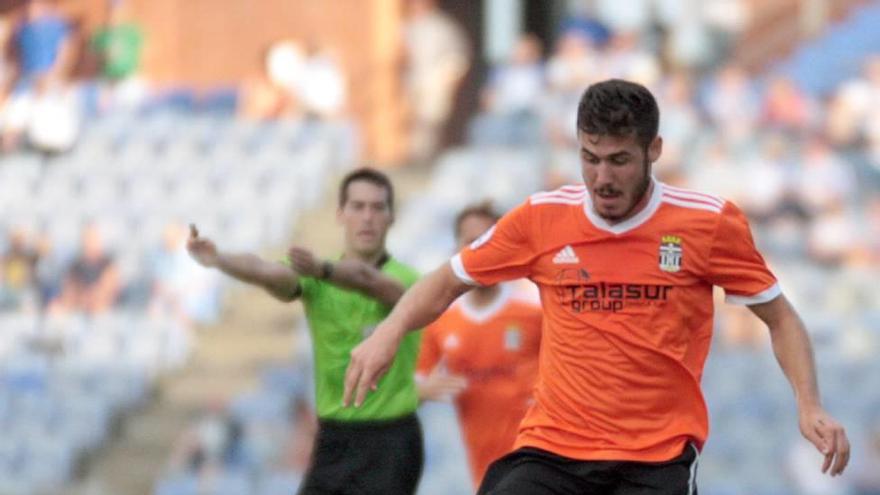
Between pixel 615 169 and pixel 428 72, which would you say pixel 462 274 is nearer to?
pixel 615 169

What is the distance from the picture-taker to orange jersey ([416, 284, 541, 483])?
8852 millimetres

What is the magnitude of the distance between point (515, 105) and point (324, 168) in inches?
76.5

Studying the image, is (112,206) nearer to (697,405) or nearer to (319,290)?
(319,290)

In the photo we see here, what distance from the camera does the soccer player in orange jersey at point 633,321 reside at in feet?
20.3

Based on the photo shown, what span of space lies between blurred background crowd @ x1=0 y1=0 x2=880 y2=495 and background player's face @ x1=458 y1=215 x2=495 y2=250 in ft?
14.6

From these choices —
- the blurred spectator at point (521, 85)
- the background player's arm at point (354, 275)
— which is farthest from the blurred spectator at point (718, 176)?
the background player's arm at point (354, 275)

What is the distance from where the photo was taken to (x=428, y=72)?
72.8 feet

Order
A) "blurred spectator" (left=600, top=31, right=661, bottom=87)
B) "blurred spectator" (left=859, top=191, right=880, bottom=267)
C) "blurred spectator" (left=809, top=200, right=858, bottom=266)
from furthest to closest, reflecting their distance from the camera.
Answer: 1. "blurred spectator" (left=600, top=31, right=661, bottom=87)
2. "blurred spectator" (left=809, top=200, right=858, bottom=266)
3. "blurred spectator" (left=859, top=191, right=880, bottom=267)

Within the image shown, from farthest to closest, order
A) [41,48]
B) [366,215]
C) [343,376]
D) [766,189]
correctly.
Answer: [41,48], [766,189], [366,215], [343,376]

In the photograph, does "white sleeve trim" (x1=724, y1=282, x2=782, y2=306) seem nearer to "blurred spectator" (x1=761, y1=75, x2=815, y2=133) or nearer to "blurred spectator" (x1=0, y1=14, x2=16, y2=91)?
"blurred spectator" (x1=761, y1=75, x2=815, y2=133)

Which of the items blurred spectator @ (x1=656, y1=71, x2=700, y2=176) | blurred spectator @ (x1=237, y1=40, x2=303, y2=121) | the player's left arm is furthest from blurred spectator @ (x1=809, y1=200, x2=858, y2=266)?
the player's left arm

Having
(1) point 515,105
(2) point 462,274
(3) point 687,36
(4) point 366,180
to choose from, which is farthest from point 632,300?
(3) point 687,36

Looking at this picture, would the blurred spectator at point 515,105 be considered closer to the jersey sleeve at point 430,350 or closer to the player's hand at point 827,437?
the jersey sleeve at point 430,350

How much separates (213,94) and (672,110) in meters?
5.94
